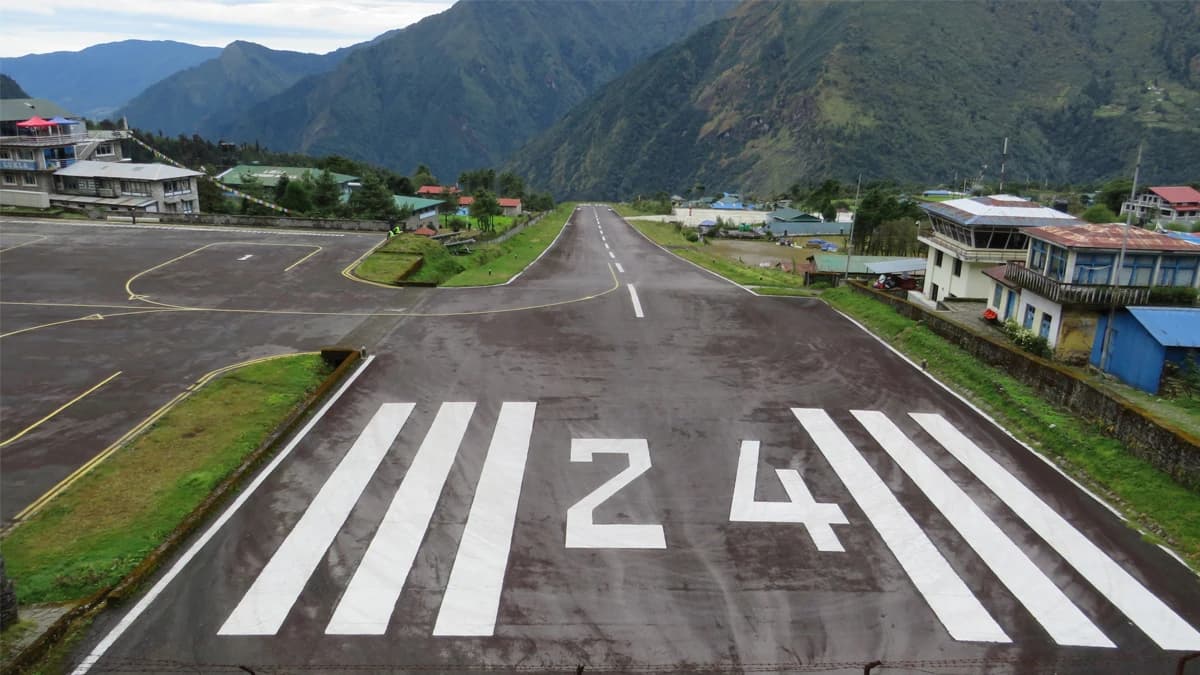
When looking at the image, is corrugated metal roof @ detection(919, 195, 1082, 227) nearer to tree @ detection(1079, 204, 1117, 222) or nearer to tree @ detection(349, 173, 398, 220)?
tree @ detection(349, 173, 398, 220)

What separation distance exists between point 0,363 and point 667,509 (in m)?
23.1

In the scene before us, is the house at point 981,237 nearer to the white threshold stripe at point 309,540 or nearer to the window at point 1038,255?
the window at point 1038,255

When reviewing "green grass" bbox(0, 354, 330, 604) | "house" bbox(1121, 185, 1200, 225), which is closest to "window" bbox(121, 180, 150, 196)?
"green grass" bbox(0, 354, 330, 604)

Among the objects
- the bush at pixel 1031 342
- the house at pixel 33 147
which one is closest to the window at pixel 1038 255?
the bush at pixel 1031 342

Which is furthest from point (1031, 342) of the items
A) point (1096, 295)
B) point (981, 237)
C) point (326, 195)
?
point (326, 195)

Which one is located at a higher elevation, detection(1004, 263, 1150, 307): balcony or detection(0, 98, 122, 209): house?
detection(0, 98, 122, 209): house

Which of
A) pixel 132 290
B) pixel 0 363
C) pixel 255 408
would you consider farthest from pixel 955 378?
pixel 132 290

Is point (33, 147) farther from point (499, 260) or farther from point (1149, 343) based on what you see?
point (1149, 343)

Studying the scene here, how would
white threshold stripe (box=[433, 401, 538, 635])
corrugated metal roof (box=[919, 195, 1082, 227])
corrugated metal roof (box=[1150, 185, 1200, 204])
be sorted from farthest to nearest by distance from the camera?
corrugated metal roof (box=[1150, 185, 1200, 204]) < corrugated metal roof (box=[919, 195, 1082, 227]) < white threshold stripe (box=[433, 401, 538, 635])

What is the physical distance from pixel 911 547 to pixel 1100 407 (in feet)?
30.7

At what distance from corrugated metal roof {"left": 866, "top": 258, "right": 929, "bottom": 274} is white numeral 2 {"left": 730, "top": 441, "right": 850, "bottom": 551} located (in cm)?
3917

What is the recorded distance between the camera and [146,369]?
80.1ft

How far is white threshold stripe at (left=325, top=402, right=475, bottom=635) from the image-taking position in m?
12.5

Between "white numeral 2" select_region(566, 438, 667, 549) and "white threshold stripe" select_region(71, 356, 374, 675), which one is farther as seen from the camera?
"white numeral 2" select_region(566, 438, 667, 549)
